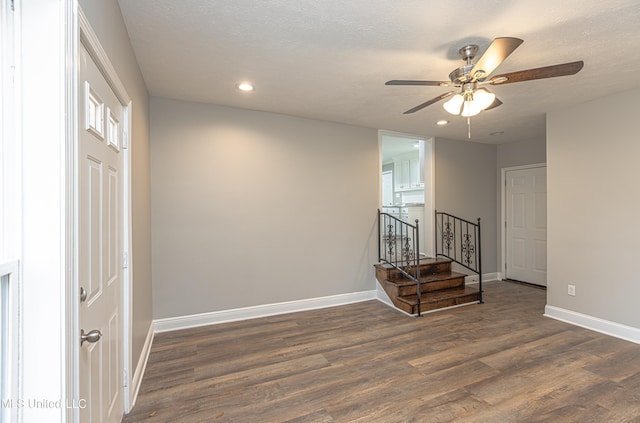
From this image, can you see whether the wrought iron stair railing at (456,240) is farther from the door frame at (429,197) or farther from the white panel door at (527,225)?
the white panel door at (527,225)

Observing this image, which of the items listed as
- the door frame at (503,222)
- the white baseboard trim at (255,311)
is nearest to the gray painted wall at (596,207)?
the door frame at (503,222)

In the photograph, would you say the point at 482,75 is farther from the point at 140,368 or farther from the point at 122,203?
the point at 140,368

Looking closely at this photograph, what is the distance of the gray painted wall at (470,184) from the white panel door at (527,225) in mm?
270

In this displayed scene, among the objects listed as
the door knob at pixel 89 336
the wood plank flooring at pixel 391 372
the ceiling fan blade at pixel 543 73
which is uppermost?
the ceiling fan blade at pixel 543 73

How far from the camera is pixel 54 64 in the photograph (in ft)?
3.05

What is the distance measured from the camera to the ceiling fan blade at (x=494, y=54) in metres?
1.60

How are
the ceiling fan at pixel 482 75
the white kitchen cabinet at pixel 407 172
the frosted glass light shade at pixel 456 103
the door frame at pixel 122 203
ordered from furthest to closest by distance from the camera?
the white kitchen cabinet at pixel 407 172, the frosted glass light shade at pixel 456 103, the ceiling fan at pixel 482 75, the door frame at pixel 122 203

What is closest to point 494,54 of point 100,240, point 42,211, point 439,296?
point 42,211

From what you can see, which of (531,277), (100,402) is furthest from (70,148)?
(531,277)

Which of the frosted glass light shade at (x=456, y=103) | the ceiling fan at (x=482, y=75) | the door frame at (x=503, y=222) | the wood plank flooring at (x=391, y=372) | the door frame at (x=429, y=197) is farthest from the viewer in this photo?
the door frame at (x=503, y=222)

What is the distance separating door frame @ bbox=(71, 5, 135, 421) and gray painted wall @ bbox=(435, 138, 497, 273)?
14.6 feet

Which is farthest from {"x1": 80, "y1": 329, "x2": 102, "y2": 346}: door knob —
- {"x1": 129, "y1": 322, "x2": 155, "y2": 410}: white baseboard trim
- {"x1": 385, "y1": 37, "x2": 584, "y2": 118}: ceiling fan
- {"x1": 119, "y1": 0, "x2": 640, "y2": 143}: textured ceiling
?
{"x1": 385, "y1": 37, "x2": 584, "y2": 118}: ceiling fan

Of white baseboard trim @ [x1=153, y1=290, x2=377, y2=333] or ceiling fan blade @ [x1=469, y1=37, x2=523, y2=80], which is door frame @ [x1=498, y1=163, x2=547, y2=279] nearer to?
white baseboard trim @ [x1=153, y1=290, x2=377, y2=333]

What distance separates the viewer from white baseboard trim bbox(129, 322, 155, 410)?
6.65 ft
